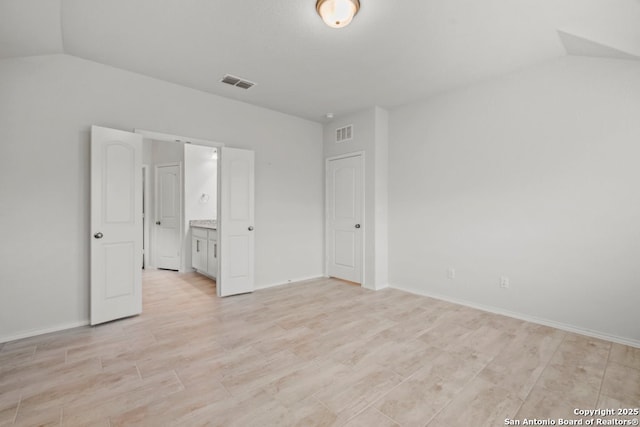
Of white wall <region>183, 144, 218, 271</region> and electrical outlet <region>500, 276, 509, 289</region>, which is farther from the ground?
white wall <region>183, 144, 218, 271</region>

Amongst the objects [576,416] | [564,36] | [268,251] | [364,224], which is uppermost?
[564,36]

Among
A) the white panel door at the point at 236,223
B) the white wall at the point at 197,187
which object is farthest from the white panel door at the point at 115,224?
the white wall at the point at 197,187

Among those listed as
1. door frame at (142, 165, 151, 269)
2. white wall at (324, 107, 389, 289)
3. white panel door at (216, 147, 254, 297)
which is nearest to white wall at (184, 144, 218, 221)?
door frame at (142, 165, 151, 269)

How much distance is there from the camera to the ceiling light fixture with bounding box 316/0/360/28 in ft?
6.92

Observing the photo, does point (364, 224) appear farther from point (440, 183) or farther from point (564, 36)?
point (564, 36)

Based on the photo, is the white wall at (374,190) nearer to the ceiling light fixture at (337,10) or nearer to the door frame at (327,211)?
the door frame at (327,211)

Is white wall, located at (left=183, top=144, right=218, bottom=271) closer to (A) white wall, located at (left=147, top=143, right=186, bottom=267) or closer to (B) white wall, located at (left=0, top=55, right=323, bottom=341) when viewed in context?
(A) white wall, located at (left=147, top=143, right=186, bottom=267)

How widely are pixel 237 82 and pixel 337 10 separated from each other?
6.14ft

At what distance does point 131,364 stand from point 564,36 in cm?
456

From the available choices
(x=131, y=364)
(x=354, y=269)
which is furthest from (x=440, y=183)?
(x=131, y=364)

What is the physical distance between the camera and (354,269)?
471 centimetres

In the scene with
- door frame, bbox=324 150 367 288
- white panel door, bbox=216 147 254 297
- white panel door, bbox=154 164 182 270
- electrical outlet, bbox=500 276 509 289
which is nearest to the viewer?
electrical outlet, bbox=500 276 509 289

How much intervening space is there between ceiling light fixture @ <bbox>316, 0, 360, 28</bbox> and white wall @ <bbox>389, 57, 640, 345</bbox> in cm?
219

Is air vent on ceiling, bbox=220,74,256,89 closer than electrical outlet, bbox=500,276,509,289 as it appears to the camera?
No
